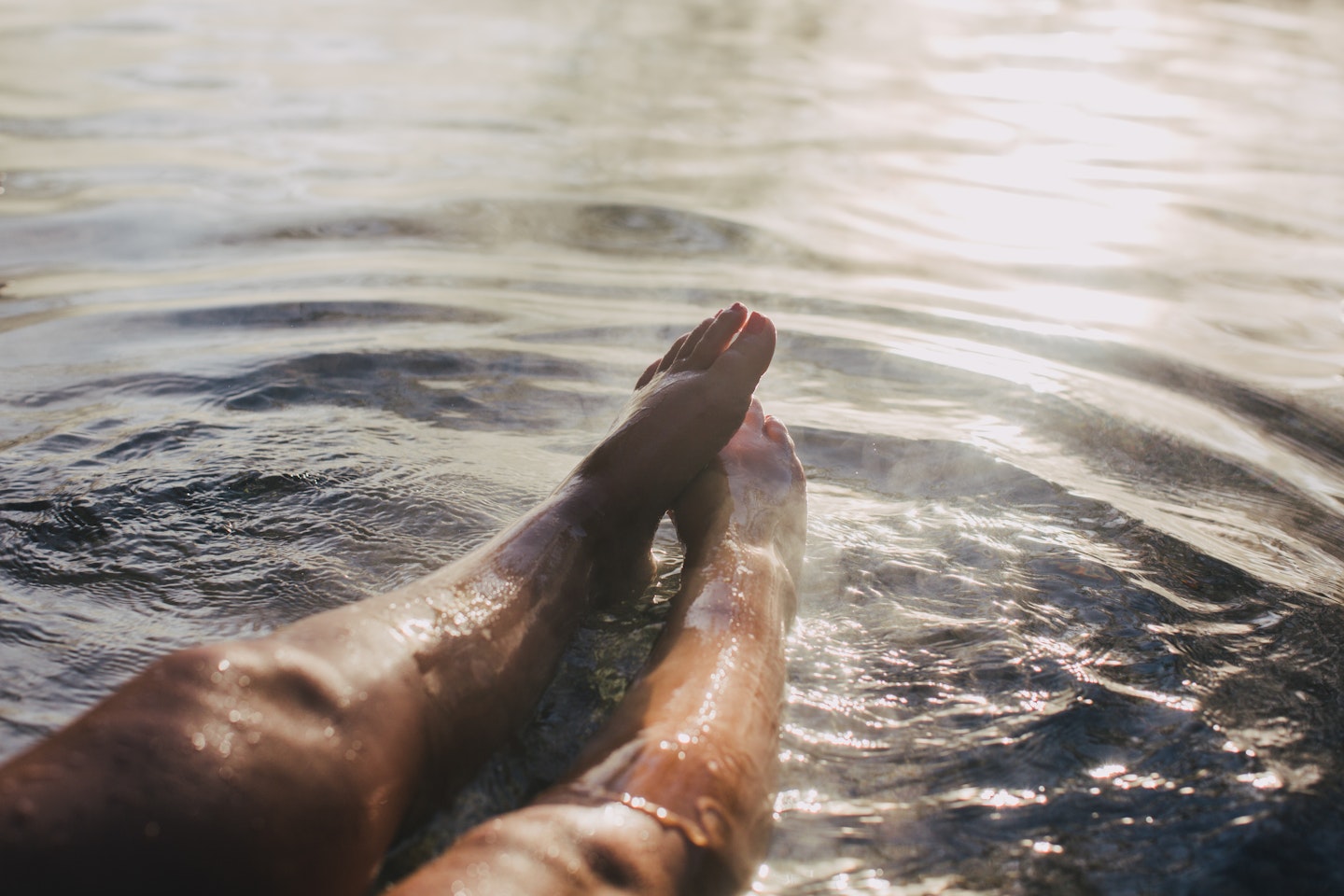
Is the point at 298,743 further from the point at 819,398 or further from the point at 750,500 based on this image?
the point at 819,398

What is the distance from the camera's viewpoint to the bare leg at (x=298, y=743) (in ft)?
3.75

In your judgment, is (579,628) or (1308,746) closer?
(1308,746)

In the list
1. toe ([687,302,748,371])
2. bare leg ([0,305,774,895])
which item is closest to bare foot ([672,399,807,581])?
toe ([687,302,748,371])

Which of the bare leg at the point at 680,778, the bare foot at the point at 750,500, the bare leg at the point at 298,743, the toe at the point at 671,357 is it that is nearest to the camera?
the bare leg at the point at 298,743

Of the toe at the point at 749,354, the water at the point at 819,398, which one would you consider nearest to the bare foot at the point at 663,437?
the toe at the point at 749,354

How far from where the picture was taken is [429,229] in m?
4.78

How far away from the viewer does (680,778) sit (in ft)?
4.87

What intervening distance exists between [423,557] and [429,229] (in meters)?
2.76

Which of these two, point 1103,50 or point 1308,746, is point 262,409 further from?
point 1103,50

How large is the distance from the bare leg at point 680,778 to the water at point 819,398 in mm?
100

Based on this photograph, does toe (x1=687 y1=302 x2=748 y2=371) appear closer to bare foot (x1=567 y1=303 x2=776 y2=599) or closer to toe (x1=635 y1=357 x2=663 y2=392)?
bare foot (x1=567 y1=303 x2=776 y2=599)

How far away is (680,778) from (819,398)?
209cm

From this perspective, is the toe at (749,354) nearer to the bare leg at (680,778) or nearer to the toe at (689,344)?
the toe at (689,344)

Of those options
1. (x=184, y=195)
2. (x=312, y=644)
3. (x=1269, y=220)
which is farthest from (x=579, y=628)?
(x=1269, y=220)
